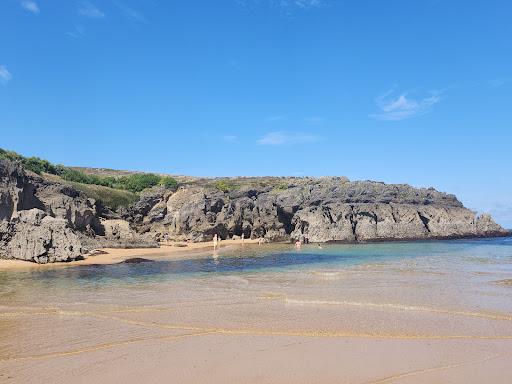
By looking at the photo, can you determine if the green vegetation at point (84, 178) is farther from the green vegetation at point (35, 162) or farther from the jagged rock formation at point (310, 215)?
the jagged rock formation at point (310, 215)

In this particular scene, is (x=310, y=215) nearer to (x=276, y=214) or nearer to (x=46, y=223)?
(x=276, y=214)

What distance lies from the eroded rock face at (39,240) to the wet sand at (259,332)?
11.7 metres

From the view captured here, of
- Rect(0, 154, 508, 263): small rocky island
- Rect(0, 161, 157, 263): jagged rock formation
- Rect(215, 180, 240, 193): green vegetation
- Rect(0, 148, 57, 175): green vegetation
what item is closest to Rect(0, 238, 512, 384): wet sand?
Rect(0, 161, 157, 263): jagged rock formation

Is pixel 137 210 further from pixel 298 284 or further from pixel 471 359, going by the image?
pixel 471 359

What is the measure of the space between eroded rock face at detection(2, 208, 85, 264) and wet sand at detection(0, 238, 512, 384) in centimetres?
1170

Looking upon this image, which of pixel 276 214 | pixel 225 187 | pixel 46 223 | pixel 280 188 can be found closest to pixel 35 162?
pixel 225 187

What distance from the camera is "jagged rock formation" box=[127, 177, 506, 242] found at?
60.7 m

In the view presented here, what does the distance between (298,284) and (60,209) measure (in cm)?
2997

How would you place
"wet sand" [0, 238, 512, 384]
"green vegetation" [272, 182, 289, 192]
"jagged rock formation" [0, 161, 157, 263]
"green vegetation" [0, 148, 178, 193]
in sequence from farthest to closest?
"green vegetation" [272, 182, 289, 192]
"green vegetation" [0, 148, 178, 193]
"jagged rock formation" [0, 161, 157, 263]
"wet sand" [0, 238, 512, 384]

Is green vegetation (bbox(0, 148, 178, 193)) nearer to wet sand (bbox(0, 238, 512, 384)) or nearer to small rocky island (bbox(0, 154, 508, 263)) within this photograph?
small rocky island (bbox(0, 154, 508, 263))

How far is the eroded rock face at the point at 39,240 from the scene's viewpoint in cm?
2947

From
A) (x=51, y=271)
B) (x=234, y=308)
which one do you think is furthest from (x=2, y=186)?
(x=234, y=308)

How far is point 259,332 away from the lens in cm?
1038

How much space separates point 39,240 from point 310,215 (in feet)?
131
